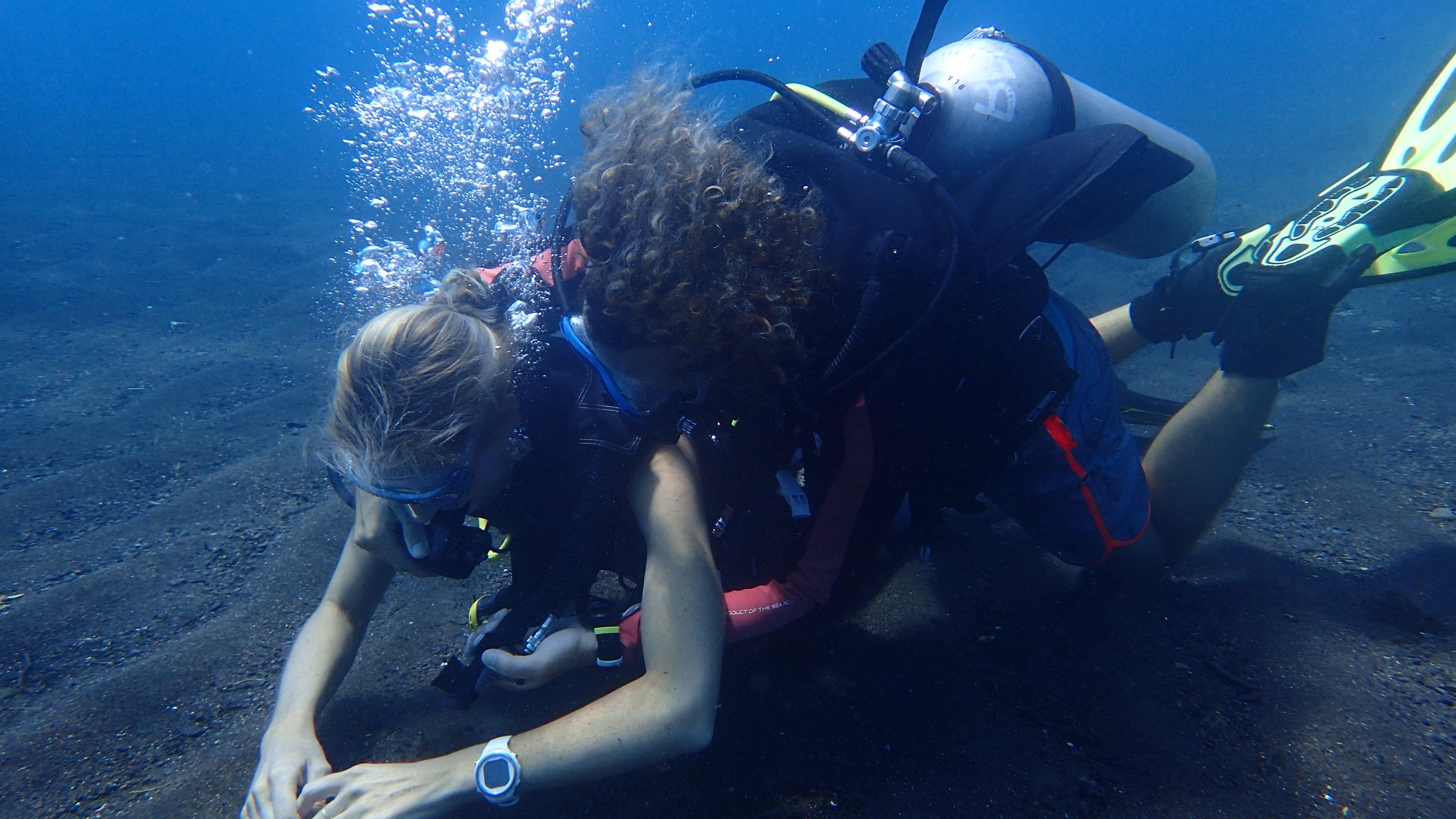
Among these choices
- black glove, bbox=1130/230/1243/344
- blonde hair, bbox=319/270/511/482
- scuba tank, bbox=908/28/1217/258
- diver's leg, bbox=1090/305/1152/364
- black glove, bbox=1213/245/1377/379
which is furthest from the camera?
diver's leg, bbox=1090/305/1152/364

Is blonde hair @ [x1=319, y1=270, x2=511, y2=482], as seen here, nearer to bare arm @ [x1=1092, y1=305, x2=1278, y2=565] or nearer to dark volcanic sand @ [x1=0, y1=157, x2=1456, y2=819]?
dark volcanic sand @ [x1=0, y1=157, x2=1456, y2=819]

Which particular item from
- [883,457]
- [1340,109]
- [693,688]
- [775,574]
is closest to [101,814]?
[693,688]

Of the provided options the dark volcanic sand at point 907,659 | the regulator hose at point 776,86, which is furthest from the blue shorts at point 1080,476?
the regulator hose at point 776,86

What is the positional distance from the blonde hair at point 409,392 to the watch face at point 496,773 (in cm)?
90

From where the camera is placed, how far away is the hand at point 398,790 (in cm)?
165

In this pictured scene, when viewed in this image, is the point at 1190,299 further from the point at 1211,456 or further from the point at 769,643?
the point at 769,643

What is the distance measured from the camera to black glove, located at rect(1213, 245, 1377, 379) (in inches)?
95.7

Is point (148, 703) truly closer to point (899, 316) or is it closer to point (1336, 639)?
point (899, 316)

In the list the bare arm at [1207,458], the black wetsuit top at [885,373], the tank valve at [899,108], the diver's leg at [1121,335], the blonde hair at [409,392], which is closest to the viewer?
the blonde hair at [409,392]

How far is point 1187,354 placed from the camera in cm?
576

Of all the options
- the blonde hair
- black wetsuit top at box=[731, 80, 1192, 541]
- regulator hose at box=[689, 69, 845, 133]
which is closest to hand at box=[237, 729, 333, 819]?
the blonde hair

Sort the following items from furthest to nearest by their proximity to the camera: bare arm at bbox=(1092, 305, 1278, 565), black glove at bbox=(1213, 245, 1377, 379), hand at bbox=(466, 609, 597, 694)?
bare arm at bbox=(1092, 305, 1278, 565) → black glove at bbox=(1213, 245, 1377, 379) → hand at bbox=(466, 609, 597, 694)

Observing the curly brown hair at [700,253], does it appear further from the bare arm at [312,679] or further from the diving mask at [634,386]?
the bare arm at [312,679]

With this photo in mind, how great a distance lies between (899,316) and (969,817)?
160 centimetres
